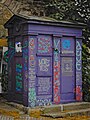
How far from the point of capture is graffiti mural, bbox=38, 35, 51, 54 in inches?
320

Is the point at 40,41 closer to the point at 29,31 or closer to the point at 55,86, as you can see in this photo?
the point at 29,31

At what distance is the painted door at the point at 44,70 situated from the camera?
8.09 meters

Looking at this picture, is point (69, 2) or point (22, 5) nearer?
point (69, 2)

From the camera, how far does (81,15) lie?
33.3 feet

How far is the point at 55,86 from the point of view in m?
8.30

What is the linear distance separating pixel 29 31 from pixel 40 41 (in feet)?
Answer: 1.43

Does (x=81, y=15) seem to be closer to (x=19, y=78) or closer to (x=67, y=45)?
(x=67, y=45)

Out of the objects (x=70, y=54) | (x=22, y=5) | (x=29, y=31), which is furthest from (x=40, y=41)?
(x=22, y=5)

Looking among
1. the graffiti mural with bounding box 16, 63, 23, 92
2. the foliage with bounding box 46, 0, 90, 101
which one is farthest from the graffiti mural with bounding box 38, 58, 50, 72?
the foliage with bounding box 46, 0, 90, 101

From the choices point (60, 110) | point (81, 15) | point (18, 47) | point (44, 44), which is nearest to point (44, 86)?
point (60, 110)

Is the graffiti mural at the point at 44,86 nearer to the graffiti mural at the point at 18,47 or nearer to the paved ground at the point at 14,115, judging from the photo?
the paved ground at the point at 14,115

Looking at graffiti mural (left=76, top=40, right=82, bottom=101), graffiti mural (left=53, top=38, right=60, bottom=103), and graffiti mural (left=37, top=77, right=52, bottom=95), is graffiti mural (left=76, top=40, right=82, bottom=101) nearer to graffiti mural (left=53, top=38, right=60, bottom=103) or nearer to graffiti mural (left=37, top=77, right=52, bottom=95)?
graffiti mural (left=53, top=38, right=60, bottom=103)

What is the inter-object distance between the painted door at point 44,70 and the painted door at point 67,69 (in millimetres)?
407

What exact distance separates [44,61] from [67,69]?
2.62 ft
